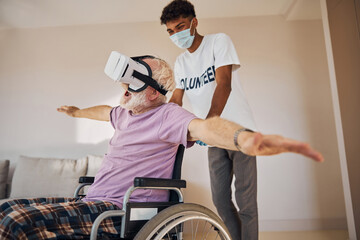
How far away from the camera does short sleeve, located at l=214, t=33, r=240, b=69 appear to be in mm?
1619

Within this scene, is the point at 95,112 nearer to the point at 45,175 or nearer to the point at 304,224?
the point at 45,175

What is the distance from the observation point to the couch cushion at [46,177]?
9.88 feet

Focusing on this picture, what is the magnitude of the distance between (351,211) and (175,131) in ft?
6.66

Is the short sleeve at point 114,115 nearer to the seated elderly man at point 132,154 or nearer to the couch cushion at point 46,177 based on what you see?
the seated elderly man at point 132,154

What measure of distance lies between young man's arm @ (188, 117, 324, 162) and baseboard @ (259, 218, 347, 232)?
102 inches

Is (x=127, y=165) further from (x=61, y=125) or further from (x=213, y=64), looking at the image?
(x=61, y=125)

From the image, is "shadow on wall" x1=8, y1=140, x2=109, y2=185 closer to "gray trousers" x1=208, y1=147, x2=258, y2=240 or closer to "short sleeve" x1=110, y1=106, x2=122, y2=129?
"gray trousers" x1=208, y1=147, x2=258, y2=240

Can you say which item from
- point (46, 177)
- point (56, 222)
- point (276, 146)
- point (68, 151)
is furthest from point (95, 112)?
point (68, 151)

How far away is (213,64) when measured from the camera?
1736 millimetres

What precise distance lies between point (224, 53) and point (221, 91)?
27cm

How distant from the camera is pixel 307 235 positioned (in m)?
2.98

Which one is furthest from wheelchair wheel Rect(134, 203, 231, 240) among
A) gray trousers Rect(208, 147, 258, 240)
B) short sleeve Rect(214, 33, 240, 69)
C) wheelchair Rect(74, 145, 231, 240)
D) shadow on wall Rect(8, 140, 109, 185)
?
shadow on wall Rect(8, 140, 109, 185)

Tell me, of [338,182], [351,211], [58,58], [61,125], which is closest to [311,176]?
[338,182]

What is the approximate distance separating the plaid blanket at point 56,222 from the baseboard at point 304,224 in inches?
103
